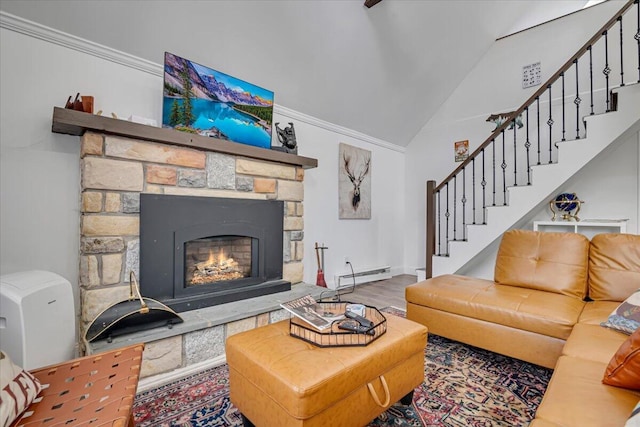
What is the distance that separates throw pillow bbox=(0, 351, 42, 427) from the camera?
88 centimetres

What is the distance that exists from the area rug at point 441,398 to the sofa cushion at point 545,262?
2.01 ft

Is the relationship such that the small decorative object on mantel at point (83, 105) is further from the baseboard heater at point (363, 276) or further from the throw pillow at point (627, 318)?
the throw pillow at point (627, 318)

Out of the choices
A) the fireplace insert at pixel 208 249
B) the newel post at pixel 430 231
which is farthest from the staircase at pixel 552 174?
the fireplace insert at pixel 208 249

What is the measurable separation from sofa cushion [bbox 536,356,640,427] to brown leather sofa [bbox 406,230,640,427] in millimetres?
57

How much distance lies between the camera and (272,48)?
9.44 ft

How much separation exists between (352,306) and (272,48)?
248cm

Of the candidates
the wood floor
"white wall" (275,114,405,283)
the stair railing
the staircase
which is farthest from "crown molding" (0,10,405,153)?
the staircase

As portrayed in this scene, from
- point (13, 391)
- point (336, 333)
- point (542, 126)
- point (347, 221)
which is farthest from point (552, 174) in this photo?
point (13, 391)

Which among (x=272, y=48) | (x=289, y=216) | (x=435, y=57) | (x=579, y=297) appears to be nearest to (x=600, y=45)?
(x=435, y=57)

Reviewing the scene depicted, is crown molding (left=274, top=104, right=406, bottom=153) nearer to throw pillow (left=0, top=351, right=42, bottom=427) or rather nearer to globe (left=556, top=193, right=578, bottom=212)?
globe (left=556, top=193, right=578, bottom=212)

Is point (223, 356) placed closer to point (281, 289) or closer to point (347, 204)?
point (281, 289)

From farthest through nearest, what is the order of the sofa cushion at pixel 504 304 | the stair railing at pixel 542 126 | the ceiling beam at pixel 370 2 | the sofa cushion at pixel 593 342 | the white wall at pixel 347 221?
the white wall at pixel 347 221 < the stair railing at pixel 542 126 < the ceiling beam at pixel 370 2 < the sofa cushion at pixel 504 304 < the sofa cushion at pixel 593 342

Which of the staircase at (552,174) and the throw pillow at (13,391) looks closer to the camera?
the throw pillow at (13,391)

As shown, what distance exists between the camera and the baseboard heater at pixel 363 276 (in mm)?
4004
